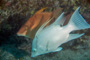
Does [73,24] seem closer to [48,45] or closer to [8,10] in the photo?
[48,45]

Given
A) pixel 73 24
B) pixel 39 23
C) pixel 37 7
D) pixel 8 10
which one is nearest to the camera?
pixel 73 24

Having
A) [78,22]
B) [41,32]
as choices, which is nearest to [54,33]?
[41,32]

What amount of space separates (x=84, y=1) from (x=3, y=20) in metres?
2.89

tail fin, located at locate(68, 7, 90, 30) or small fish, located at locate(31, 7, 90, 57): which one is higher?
tail fin, located at locate(68, 7, 90, 30)

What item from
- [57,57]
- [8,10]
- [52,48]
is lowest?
[57,57]

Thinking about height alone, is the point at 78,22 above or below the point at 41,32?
above

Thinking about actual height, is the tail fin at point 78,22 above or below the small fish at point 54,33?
above

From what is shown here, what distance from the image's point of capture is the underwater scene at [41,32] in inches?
69.6

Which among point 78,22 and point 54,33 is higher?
point 78,22

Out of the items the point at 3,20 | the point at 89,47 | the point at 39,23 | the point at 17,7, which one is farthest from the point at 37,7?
the point at 89,47

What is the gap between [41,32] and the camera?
1751mm

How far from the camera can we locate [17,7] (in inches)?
115

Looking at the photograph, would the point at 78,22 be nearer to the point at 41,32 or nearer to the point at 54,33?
the point at 54,33

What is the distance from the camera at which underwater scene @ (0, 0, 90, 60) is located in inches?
69.6
